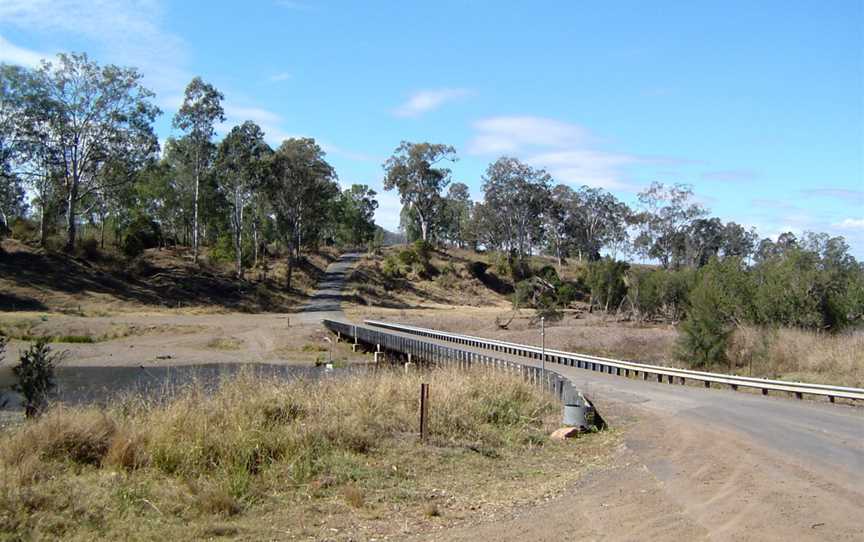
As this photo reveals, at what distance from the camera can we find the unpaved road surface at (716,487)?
23.4ft

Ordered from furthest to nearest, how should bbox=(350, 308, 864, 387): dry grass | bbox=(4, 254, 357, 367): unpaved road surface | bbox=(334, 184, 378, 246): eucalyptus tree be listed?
bbox=(334, 184, 378, 246): eucalyptus tree → bbox=(4, 254, 357, 367): unpaved road surface → bbox=(350, 308, 864, 387): dry grass

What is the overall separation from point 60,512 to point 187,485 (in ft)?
4.96

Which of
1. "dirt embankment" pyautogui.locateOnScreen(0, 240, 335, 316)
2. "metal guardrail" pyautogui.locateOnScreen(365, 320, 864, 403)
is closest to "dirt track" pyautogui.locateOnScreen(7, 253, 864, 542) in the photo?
"metal guardrail" pyautogui.locateOnScreen(365, 320, 864, 403)

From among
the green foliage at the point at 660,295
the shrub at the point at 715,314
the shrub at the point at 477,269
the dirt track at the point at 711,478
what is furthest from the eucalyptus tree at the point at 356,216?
the dirt track at the point at 711,478

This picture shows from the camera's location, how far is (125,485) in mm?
8391

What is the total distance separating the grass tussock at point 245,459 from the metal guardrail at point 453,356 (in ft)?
10.5

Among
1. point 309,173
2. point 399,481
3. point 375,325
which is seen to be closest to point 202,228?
point 309,173

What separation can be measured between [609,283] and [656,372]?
42.2m

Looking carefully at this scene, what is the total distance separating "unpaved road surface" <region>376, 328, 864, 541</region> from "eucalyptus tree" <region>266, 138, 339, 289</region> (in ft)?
188

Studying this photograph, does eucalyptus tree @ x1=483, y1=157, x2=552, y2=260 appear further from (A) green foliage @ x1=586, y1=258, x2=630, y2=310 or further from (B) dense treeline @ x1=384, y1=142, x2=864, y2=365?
(A) green foliage @ x1=586, y1=258, x2=630, y2=310

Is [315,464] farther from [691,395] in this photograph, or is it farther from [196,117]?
[196,117]

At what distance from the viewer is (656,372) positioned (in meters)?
24.4

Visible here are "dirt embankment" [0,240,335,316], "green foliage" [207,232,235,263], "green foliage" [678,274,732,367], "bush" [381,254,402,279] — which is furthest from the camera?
"bush" [381,254,402,279]

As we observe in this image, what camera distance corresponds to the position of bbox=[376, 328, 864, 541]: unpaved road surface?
23.4 ft
